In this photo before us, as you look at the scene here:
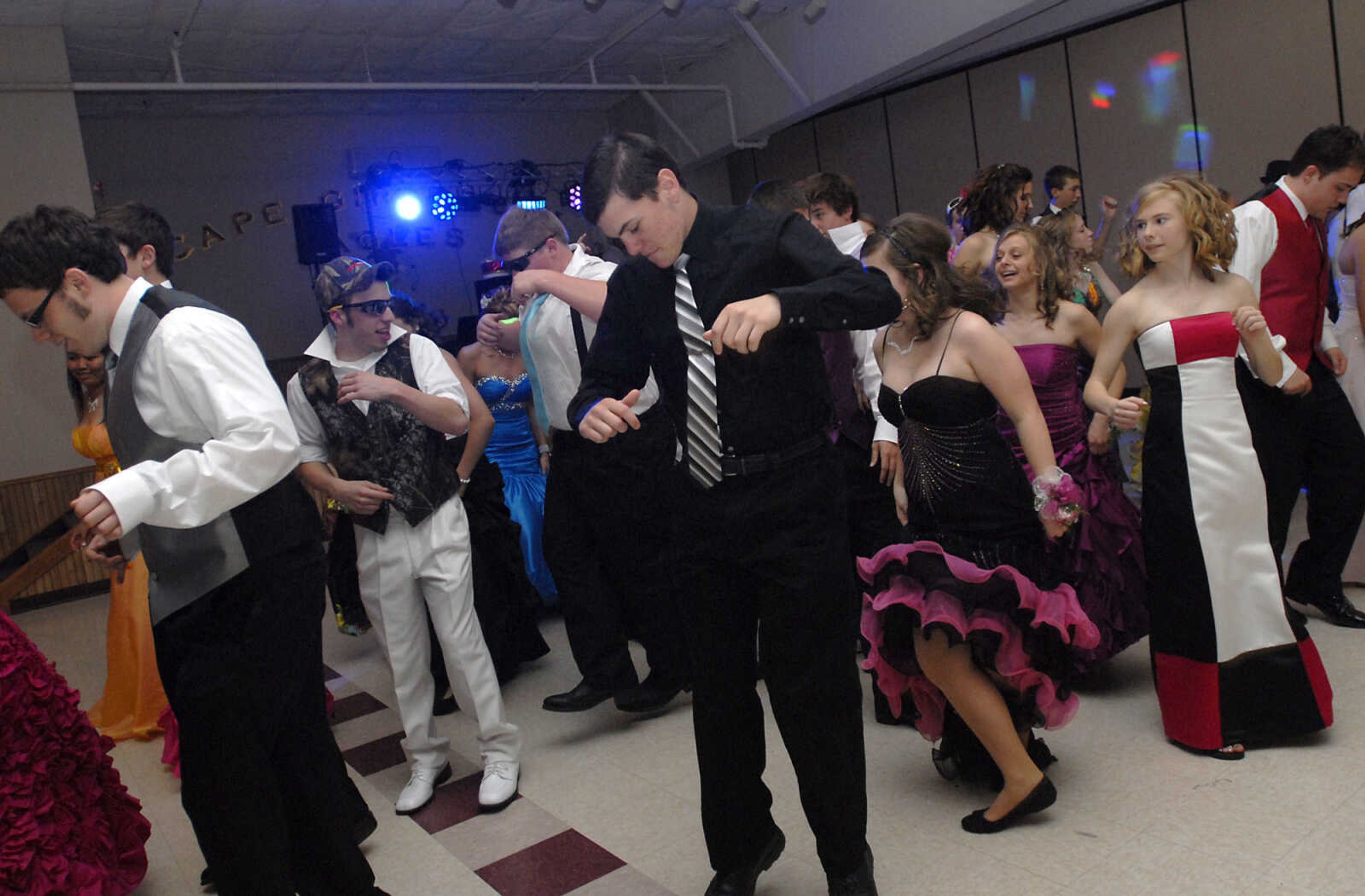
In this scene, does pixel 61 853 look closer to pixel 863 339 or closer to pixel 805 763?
pixel 805 763

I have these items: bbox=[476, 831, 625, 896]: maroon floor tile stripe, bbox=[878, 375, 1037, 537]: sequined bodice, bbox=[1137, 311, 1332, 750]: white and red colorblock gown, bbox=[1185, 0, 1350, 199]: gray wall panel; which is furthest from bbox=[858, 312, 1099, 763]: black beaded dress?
bbox=[1185, 0, 1350, 199]: gray wall panel

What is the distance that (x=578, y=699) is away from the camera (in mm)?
3475

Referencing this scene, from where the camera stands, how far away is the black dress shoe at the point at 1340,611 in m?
3.31

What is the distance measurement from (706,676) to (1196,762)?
134 cm

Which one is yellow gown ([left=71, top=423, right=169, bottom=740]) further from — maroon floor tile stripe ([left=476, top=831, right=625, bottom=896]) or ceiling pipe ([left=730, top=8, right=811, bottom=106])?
ceiling pipe ([left=730, top=8, right=811, bottom=106])

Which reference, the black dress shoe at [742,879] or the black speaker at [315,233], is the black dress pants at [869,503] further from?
the black speaker at [315,233]

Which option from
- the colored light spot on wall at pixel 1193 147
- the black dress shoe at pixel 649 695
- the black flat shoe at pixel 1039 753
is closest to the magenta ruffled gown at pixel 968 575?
the black flat shoe at pixel 1039 753

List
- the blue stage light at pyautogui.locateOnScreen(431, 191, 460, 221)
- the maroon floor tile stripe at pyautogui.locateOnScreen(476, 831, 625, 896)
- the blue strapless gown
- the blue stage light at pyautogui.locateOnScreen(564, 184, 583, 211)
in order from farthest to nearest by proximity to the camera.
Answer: the blue stage light at pyautogui.locateOnScreen(564, 184, 583, 211)
the blue stage light at pyautogui.locateOnScreen(431, 191, 460, 221)
the blue strapless gown
the maroon floor tile stripe at pyautogui.locateOnScreen(476, 831, 625, 896)

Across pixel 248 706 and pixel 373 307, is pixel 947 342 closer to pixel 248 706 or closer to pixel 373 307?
pixel 373 307

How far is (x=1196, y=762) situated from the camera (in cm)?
255

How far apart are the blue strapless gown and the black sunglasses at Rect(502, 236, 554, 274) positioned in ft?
4.01

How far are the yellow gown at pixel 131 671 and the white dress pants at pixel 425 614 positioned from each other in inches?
56.4

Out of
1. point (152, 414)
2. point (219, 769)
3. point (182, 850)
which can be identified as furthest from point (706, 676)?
point (182, 850)

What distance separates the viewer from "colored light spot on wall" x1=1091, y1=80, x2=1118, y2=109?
7.19 m
